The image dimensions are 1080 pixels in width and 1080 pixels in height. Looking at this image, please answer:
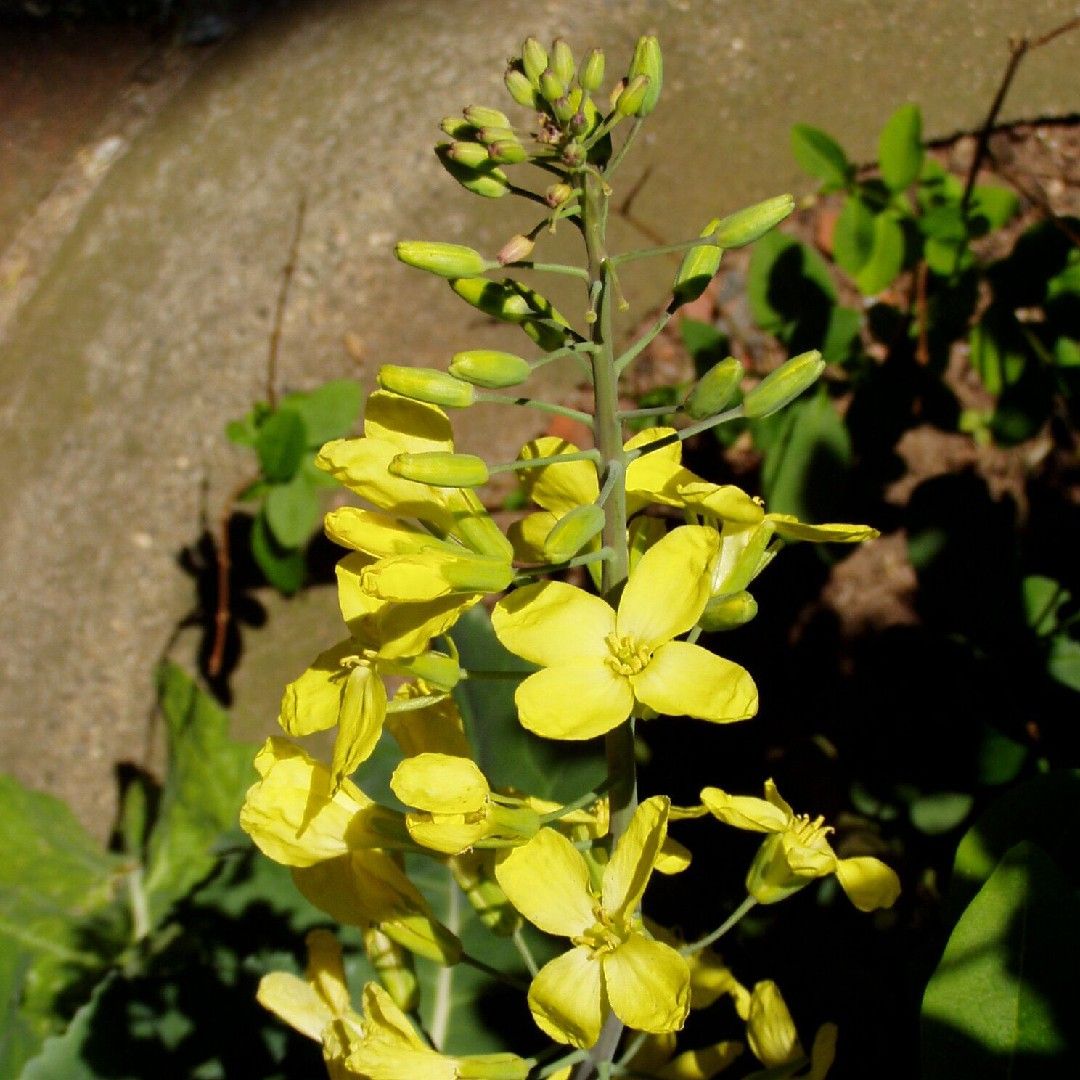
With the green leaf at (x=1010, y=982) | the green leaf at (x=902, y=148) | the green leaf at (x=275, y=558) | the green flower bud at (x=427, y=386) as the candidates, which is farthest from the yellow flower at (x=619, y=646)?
the green leaf at (x=275, y=558)

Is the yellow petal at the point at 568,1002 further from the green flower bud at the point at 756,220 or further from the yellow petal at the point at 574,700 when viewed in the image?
the green flower bud at the point at 756,220

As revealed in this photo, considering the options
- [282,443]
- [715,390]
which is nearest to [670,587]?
[715,390]

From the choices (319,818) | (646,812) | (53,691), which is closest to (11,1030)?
(53,691)

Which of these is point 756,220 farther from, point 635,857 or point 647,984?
point 647,984

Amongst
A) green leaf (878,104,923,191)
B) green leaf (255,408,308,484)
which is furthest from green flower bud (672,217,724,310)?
green leaf (255,408,308,484)

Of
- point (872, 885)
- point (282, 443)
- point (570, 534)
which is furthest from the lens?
point (282, 443)

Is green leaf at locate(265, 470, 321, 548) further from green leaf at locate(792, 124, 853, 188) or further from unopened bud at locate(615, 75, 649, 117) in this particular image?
unopened bud at locate(615, 75, 649, 117)
